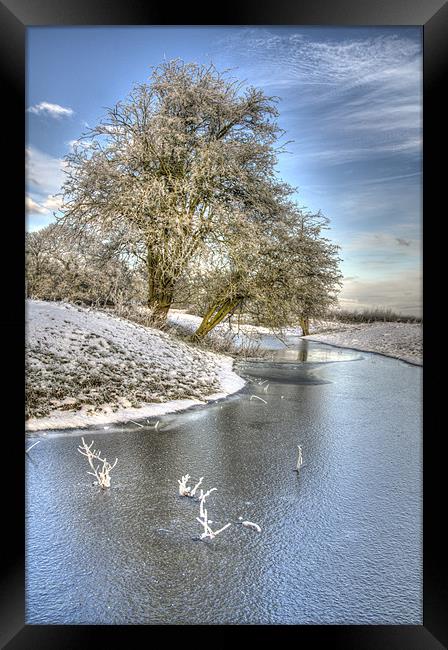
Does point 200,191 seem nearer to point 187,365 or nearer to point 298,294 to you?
point 298,294

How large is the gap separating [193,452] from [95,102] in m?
1.82

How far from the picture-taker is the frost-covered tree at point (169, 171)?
2426 mm

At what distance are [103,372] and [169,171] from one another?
135cm

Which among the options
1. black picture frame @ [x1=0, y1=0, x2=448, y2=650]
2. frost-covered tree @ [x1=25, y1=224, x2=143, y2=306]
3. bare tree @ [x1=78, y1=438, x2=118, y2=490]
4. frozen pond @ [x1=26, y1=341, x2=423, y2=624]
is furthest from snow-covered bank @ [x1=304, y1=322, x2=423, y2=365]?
bare tree @ [x1=78, y1=438, x2=118, y2=490]

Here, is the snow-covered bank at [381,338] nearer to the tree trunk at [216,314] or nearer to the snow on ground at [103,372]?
the tree trunk at [216,314]

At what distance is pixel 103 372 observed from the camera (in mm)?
2250

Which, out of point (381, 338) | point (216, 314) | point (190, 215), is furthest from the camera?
point (216, 314)

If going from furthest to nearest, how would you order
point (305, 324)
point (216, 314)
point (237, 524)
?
point (216, 314), point (305, 324), point (237, 524)

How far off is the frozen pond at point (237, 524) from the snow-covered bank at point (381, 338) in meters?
0.12

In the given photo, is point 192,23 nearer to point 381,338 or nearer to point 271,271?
point 271,271

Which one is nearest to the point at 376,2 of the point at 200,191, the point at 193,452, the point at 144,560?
the point at 200,191

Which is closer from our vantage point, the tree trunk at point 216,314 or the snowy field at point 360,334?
the snowy field at point 360,334

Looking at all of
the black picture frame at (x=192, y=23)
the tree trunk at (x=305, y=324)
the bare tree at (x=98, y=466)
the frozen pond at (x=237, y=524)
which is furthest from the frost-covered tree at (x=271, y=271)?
the bare tree at (x=98, y=466)

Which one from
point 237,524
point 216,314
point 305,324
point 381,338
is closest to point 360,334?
point 381,338
